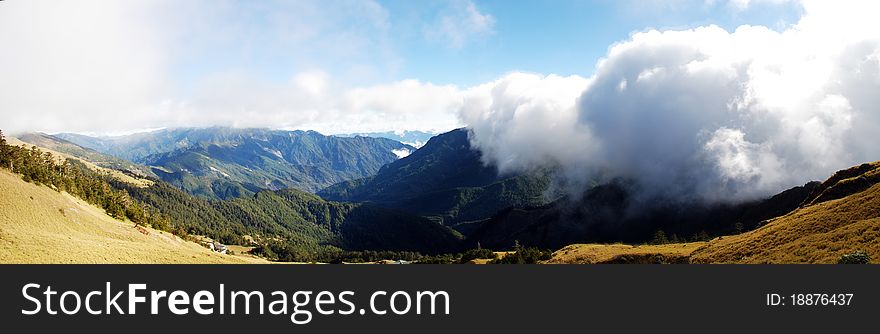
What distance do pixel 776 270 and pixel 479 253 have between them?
4157 inches

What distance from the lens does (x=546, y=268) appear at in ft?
70.5

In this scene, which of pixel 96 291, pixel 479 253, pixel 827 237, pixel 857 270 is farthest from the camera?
pixel 479 253

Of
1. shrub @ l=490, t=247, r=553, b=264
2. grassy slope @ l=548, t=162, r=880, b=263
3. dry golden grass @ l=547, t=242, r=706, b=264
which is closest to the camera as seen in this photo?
grassy slope @ l=548, t=162, r=880, b=263

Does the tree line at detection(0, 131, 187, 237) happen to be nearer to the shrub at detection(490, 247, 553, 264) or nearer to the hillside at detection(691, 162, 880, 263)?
the shrub at detection(490, 247, 553, 264)

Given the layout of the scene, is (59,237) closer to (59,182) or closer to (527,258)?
(59,182)

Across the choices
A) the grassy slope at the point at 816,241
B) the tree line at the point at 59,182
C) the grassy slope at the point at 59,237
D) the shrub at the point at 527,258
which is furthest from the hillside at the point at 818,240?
the tree line at the point at 59,182

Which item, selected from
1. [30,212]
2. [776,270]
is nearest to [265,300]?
[776,270]

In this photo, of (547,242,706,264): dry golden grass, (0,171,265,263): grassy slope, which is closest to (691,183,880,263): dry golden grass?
(547,242,706,264): dry golden grass

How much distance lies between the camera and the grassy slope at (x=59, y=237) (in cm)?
3778

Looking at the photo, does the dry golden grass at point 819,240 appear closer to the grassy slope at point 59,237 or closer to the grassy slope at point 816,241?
the grassy slope at point 816,241

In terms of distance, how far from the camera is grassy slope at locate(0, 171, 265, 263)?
37.8 m

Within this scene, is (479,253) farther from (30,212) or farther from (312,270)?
(312,270)

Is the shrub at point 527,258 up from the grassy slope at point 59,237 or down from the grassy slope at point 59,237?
down

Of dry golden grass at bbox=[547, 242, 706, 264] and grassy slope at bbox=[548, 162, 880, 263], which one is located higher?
grassy slope at bbox=[548, 162, 880, 263]
